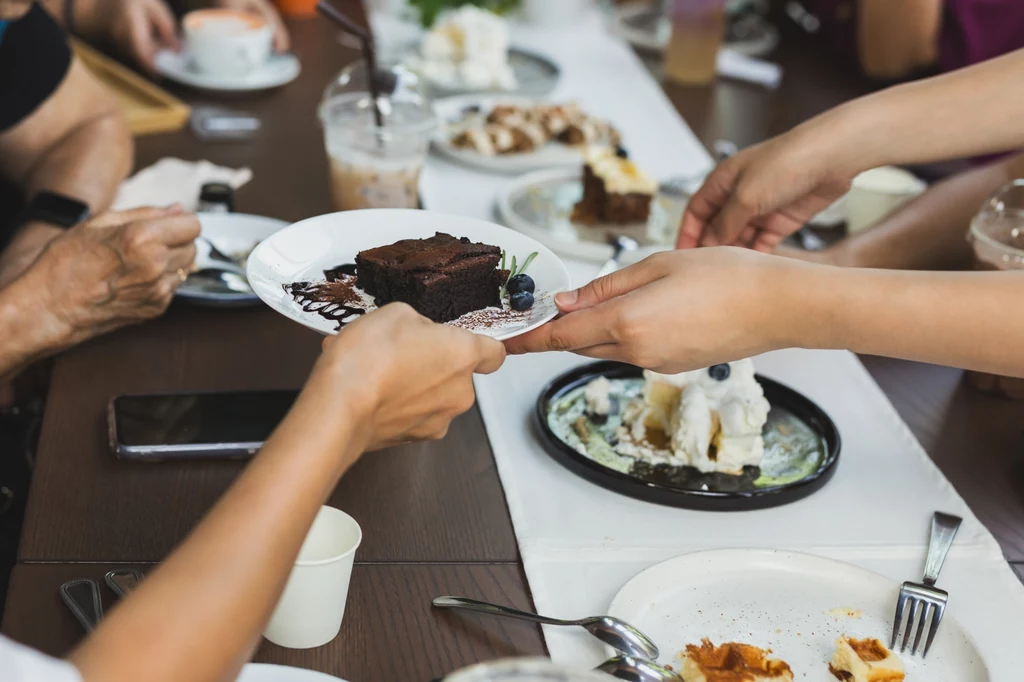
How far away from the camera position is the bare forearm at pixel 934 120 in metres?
1.48

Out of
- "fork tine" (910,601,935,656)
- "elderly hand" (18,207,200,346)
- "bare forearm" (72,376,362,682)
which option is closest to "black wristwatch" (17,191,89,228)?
"elderly hand" (18,207,200,346)

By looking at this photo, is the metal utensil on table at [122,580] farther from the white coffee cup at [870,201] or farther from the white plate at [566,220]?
the white coffee cup at [870,201]

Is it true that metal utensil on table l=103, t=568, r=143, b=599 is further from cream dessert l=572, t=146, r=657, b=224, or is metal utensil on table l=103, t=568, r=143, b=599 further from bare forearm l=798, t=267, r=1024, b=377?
cream dessert l=572, t=146, r=657, b=224

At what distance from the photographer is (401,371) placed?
923 mm

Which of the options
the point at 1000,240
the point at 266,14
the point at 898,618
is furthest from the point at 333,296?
the point at 266,14

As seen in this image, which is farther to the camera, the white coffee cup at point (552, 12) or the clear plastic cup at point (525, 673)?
the white coffee cup at point (552, 12)

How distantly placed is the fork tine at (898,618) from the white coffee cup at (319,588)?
56cm

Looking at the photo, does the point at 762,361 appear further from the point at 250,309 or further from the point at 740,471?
the point at 250,309

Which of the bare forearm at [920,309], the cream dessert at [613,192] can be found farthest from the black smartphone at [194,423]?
the cream dessert at [613,192]

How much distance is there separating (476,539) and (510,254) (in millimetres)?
376

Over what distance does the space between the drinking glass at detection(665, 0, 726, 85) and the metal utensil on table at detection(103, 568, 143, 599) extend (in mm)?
2229

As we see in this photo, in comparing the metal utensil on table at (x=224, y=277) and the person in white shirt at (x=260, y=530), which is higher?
the person in white shirt at (x=260, y=530)

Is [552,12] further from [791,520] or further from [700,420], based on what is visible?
[791,520]

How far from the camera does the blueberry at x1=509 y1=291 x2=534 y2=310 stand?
1.23 meters
